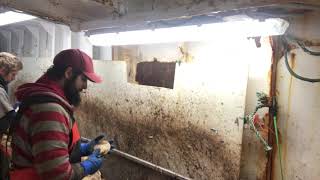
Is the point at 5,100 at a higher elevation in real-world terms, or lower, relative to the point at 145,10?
lower

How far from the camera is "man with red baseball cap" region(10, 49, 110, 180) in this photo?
4.45 feet

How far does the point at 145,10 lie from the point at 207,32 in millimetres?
564

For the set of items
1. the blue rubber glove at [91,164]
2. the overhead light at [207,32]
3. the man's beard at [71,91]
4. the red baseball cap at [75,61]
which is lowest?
the blue rubber glove at [91,164]

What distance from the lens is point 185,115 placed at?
2.38m

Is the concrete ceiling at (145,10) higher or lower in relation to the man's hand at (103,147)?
higher

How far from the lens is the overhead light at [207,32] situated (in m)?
1.64

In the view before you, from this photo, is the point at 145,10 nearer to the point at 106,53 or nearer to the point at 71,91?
the point at 71,91

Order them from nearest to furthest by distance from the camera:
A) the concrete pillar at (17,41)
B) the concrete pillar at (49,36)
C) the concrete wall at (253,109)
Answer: the concrete wall at (253,109) → the concrete pillar at (49,36) → the concrete pillar at (17,41)

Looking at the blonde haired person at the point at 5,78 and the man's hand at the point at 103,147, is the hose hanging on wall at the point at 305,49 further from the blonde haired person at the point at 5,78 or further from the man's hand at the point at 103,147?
the blonde haired person at the point at 5,78

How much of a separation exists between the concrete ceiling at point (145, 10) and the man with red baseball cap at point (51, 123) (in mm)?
628

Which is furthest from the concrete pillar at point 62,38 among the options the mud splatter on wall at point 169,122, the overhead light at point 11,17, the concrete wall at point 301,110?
the concrete wall at point 301,110

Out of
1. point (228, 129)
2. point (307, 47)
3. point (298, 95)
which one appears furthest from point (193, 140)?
point (307, 47)

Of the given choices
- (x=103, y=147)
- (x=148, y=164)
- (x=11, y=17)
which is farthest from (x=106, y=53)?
(x=103, y=147)

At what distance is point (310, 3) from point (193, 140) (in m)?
1.33
